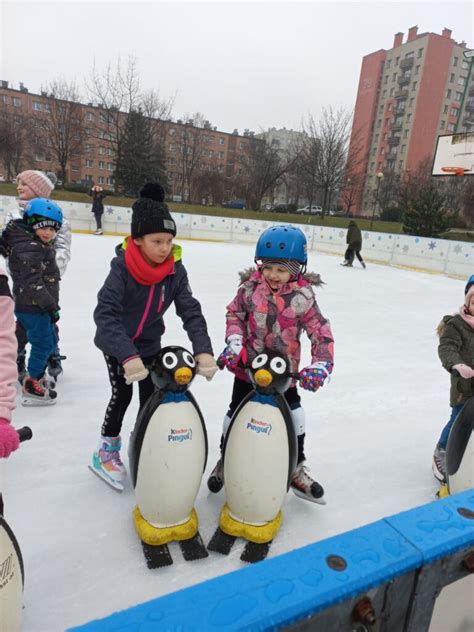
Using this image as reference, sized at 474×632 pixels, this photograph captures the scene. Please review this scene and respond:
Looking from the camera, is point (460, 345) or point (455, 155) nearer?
point (460, 345)

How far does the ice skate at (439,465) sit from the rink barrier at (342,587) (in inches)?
56.1

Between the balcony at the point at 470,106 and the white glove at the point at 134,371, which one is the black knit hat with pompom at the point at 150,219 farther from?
the balcony at the point at 470,106

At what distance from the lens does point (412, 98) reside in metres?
46.5

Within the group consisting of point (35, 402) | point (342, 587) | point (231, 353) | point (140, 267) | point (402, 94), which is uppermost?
point (402, 94)

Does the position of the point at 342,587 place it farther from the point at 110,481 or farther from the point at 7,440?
the point at 110,481

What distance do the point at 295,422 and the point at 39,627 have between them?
1.19 metres

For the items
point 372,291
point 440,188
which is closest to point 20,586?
point 372,291

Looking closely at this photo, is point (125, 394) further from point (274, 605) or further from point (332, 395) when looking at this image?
point (332, 395)

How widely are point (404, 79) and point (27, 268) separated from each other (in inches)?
2134

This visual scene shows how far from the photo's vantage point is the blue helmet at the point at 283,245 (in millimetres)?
1872

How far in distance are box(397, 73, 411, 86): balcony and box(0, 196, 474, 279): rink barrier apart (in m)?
40.8

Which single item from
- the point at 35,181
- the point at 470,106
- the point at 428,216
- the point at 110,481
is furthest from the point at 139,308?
the point at 470,106

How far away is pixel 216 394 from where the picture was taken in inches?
131

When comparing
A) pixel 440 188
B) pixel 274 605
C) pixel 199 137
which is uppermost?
pixel 199 137
